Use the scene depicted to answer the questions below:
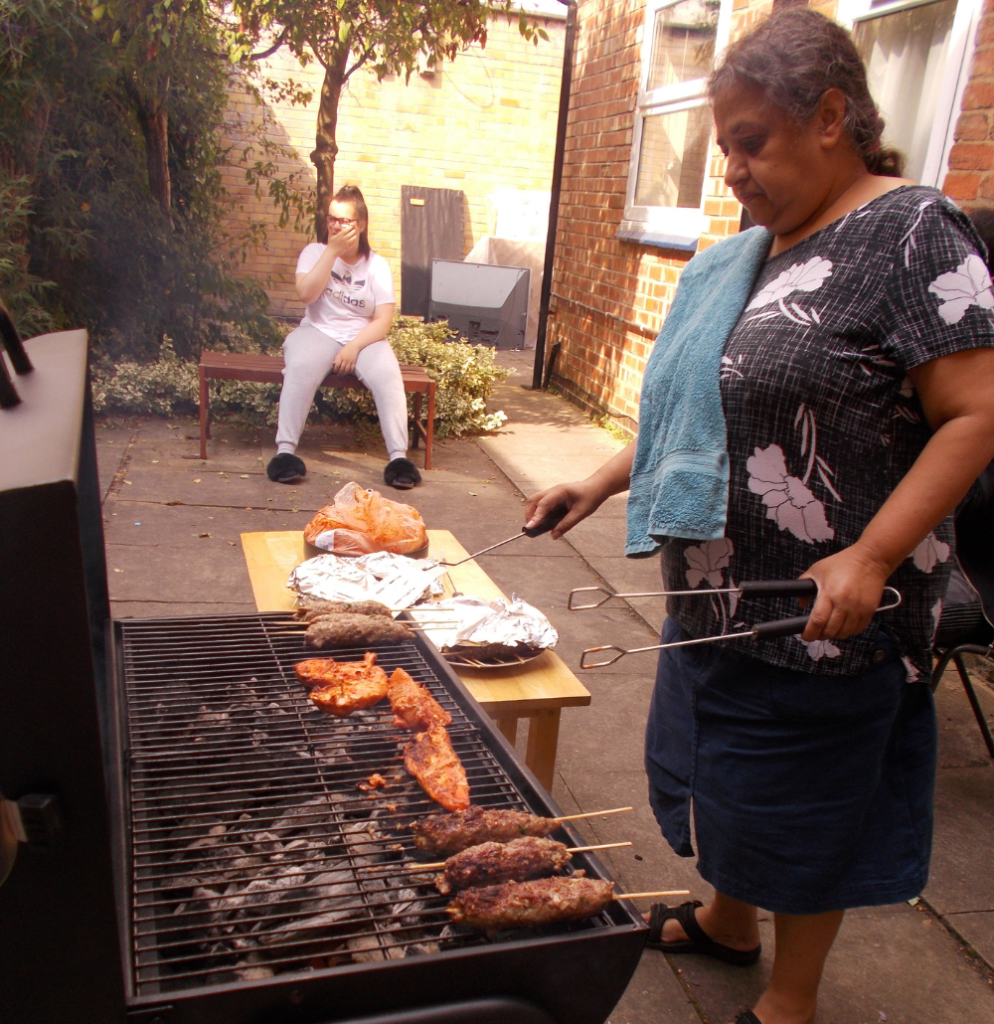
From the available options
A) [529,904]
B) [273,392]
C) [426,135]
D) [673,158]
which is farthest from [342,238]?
[426,135]

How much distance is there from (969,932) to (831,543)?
1.62 m

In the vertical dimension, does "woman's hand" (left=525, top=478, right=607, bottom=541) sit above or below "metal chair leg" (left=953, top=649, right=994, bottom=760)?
above

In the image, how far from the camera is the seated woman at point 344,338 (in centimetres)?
621

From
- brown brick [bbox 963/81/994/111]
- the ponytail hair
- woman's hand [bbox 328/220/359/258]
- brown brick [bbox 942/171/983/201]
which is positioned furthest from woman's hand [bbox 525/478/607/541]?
woman's hand [bbox 328/220/359/258]

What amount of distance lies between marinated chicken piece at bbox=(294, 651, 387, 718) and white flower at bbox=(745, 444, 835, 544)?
3.21ft

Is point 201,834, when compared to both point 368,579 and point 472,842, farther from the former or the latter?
point 368,579

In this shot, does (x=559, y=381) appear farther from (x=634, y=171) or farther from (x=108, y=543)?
(x=108, y=543)

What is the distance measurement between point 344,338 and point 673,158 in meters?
3.19

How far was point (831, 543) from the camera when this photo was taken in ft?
5.44

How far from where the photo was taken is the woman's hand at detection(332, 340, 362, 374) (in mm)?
6270

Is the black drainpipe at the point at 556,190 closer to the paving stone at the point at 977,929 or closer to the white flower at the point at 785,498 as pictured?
the paving stone at the point at 977,929

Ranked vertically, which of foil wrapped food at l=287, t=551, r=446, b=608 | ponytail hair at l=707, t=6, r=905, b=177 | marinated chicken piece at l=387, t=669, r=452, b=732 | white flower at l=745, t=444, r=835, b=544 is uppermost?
ponytail hair at l=707, t=6, r=905, b=177

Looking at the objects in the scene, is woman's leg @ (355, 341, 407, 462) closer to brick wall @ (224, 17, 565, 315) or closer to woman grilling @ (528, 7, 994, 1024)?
woman grilling @ (528, 7, 994, 1024)

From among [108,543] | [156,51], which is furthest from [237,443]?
[156,51]
